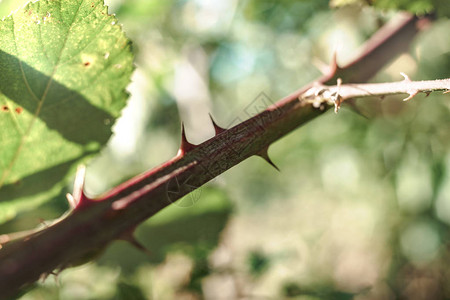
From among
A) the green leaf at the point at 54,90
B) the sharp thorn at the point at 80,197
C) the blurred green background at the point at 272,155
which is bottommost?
the blurred green background at the point at 272,155

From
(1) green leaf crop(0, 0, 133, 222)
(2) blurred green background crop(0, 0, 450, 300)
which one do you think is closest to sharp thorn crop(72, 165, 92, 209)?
(1) green leaf crop(0, 0, 133, 222)

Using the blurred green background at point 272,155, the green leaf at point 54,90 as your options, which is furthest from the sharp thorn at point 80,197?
the blurred green background at point 272,155

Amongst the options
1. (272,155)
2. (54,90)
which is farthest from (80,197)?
(272,155)

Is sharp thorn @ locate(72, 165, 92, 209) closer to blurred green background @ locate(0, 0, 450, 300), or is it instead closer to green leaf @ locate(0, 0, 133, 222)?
green leaf @ locate(0, 0, 133, 222)

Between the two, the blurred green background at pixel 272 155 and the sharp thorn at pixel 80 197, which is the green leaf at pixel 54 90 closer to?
the sharp thorn at pixel 80 197

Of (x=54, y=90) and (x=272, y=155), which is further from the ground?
(x=54, y=90)

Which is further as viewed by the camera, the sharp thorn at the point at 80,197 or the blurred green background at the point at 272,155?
the blurred green background at the point at 272,155

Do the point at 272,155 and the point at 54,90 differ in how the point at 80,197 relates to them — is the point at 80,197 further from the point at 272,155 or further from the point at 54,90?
the point at 272,155
